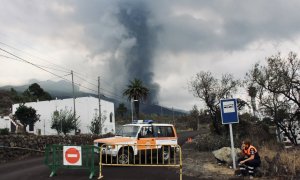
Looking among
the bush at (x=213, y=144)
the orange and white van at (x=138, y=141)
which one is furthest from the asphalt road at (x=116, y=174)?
the bush at (x=213, y=144)

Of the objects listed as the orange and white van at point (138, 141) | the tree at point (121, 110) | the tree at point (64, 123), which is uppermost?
the tree at point (121, 110)

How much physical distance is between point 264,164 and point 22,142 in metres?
18.3

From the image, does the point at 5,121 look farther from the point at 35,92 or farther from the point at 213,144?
the point at 213,144

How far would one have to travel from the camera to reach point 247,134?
93.7 ft

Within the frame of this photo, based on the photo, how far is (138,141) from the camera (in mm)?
19594

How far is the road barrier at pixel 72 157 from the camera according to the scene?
1478 cm

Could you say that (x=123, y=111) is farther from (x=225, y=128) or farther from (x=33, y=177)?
(x=33, y=177)

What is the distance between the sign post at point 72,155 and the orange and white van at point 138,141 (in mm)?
Answer: 2131

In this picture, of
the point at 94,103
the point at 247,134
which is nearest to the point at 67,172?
the point at 247,134

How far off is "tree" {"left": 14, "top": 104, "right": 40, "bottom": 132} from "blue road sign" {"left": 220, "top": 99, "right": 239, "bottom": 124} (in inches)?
1943

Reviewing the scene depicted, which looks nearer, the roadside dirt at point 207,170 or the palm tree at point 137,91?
the roadside dirt at point 207,170

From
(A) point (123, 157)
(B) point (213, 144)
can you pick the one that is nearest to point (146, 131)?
(A) point (123, 157)

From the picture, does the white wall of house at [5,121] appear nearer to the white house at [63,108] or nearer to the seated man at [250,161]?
the white house at [63,108]

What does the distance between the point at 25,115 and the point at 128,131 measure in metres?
44.9
